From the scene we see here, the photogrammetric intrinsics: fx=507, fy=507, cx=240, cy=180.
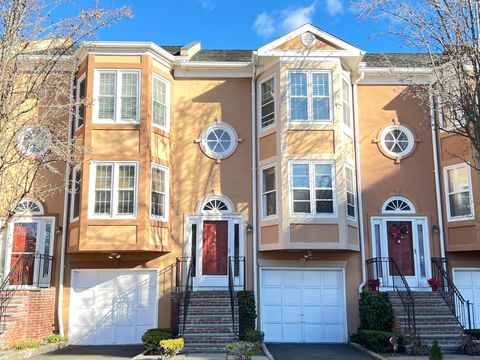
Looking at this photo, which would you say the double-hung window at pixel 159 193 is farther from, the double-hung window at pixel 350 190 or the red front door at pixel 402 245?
the red front door at pixel 402 245

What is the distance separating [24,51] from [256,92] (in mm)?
8488

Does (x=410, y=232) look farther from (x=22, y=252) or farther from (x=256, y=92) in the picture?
(x=22, y=252)

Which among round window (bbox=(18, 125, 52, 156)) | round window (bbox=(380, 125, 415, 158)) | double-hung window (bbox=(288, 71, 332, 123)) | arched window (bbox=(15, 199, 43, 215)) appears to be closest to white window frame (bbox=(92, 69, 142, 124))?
round window (bbox=(18, 125, 52, 156))

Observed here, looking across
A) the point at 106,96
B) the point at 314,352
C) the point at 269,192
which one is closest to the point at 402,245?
the point at 269,192

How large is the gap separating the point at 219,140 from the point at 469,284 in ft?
29.7

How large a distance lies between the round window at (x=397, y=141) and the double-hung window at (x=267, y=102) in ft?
12.2

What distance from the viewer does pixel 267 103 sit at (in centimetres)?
1628

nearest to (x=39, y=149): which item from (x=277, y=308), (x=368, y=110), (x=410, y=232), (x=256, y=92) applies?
(x=256, y=92)

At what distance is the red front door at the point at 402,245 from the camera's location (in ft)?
52.1

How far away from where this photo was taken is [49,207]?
15.6 metres

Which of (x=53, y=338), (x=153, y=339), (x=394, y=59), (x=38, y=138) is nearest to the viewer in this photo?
(x=153, y=339)

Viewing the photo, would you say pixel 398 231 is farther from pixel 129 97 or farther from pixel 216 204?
pixel 129 97

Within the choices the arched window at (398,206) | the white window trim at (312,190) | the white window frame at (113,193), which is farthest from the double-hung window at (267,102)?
the arched window at (398,206)

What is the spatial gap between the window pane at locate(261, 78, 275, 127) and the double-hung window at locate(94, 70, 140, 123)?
13.1ft
